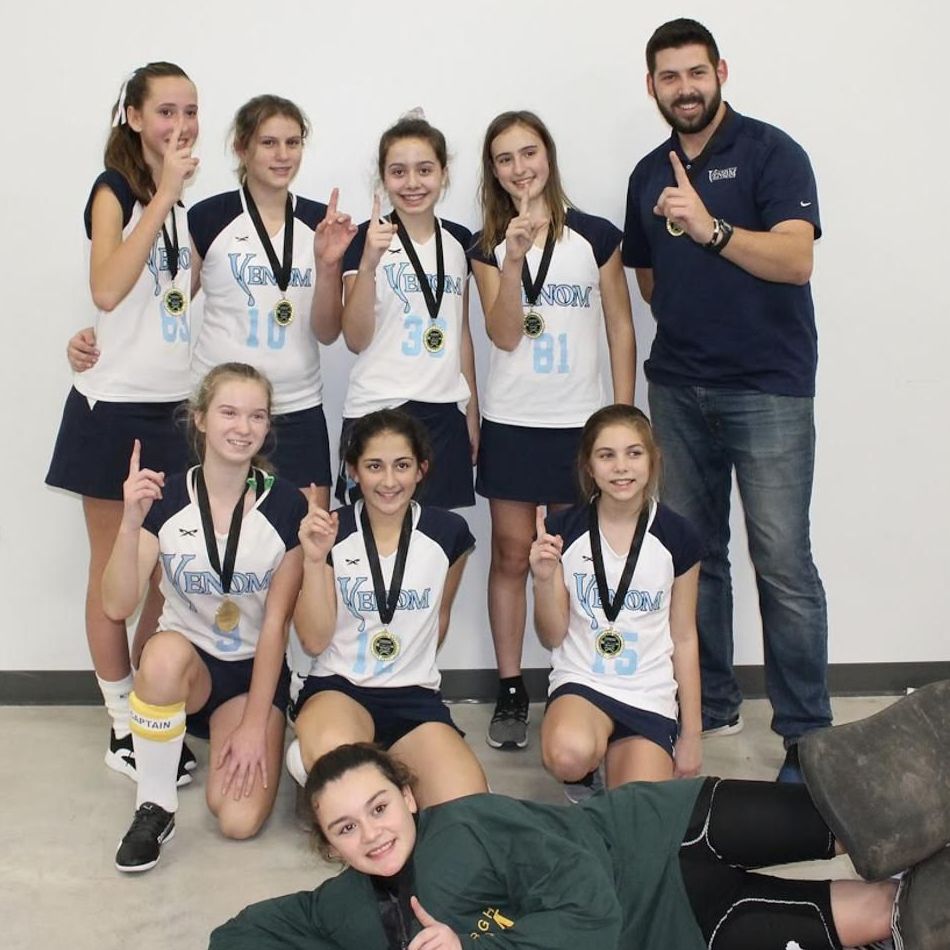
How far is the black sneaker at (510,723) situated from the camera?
3418mm

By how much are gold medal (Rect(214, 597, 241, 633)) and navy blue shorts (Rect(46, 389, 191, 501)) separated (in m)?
0.45

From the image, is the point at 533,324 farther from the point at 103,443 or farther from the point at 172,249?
the point at 103,443

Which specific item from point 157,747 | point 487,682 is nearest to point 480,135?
point 487,682

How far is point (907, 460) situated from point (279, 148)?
2116 millimetres

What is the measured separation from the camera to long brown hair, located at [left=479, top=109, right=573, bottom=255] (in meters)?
3.23

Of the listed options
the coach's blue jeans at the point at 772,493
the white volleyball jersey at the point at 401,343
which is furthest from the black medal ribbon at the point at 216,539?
the coach's blue jeans at the point at 772,493

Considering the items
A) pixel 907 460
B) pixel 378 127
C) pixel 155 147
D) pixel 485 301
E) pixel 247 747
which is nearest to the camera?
pixel 247 747

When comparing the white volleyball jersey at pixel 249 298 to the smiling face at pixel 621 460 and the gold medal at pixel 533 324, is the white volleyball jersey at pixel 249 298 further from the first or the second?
the smiling face at pixel 621 460

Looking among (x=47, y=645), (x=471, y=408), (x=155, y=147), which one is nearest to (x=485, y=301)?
(x=471, y=408)

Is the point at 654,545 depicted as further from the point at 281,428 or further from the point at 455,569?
the point at 281,428

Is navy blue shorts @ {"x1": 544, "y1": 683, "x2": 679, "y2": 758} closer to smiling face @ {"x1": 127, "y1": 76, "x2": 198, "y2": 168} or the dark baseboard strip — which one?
the dark baseboard strip

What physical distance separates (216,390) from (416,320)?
62 cm

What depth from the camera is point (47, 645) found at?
3.79 meters

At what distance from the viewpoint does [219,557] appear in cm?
289
